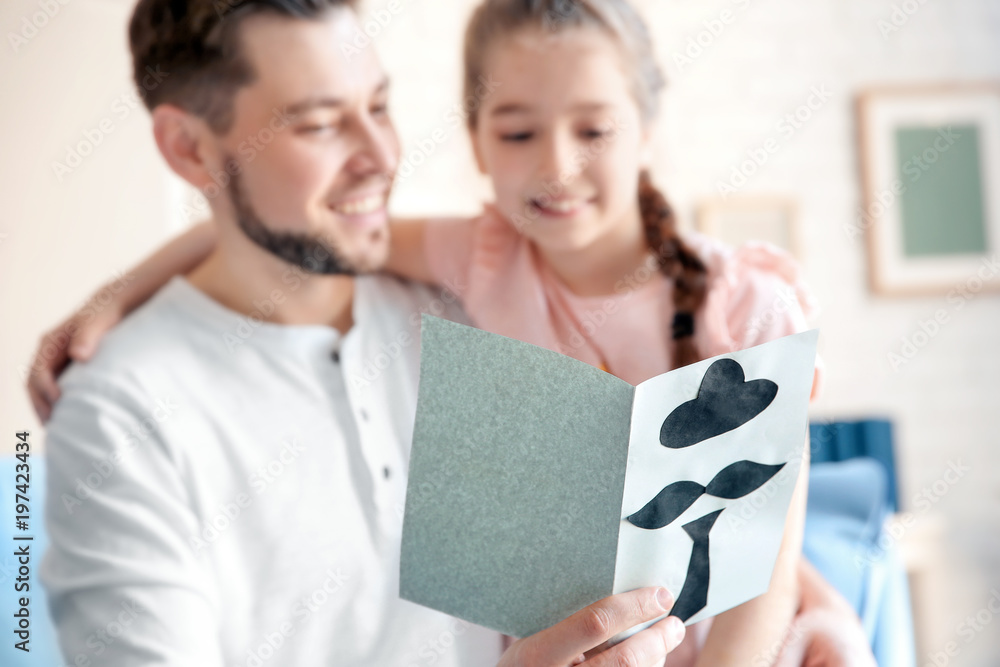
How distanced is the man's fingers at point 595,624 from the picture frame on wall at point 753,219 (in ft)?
5.27

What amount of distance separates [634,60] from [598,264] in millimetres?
186

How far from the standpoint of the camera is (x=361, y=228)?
0.74 metres

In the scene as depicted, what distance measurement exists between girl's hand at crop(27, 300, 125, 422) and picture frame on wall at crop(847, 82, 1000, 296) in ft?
6.13

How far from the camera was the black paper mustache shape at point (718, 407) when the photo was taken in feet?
1.75

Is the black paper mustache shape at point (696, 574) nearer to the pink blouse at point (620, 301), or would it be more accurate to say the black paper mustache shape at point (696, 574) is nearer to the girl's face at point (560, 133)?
the pink blouse at point (620, 301)

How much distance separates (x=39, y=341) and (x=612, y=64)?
0.56 metres

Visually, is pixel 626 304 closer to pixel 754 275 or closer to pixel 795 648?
pixel 754 275

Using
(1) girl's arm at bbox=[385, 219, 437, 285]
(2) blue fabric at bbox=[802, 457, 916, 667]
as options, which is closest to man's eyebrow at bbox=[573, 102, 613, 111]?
(1) girl's arm at bbox=[385, 219, 437, 285]

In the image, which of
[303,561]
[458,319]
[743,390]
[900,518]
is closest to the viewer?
[743,390]

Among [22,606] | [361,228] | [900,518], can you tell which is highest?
[361,228]

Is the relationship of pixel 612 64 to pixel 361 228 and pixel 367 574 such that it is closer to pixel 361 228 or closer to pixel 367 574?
pixel 361 228

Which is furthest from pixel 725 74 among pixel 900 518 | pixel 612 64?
pixel 612 64

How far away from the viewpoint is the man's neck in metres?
0.75

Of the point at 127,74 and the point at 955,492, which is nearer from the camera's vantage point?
the point at 127,74
